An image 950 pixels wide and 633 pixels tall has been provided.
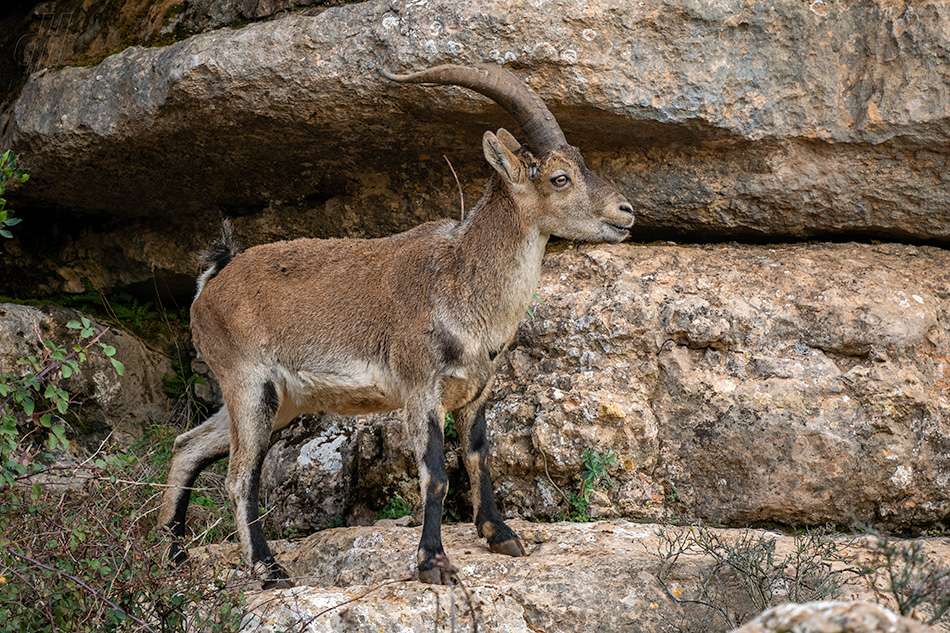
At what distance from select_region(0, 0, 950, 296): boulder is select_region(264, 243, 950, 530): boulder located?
0.44 m

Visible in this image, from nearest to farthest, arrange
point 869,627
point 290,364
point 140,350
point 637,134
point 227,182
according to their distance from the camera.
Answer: point 869,627 < point 290,364 < point 637,134 < point 227,182 < point 140,350

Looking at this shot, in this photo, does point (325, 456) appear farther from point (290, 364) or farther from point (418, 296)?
point (418, 296)

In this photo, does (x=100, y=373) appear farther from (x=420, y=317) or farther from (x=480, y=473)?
(x=480, y=473)

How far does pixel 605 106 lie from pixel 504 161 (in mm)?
1085

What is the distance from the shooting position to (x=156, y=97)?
20.9 feet

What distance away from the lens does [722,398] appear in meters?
5.60

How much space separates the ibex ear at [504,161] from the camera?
16.8 feet

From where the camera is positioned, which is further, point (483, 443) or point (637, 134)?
point (637, 134)

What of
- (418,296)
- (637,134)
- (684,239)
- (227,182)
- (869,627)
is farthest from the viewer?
(227,182)

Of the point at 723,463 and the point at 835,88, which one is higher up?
the point at 835,88

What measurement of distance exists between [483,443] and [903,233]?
3338 millimetres

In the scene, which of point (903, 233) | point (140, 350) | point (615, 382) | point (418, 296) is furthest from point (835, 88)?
point (140, 350)

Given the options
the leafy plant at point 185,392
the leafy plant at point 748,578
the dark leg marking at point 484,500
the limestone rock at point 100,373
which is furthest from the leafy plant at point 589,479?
the limestone rock at point 100,373

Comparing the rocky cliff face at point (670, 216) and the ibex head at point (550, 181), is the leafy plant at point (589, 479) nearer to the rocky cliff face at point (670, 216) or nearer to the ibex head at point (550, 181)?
the rocky cliff face at point (670, 216)
